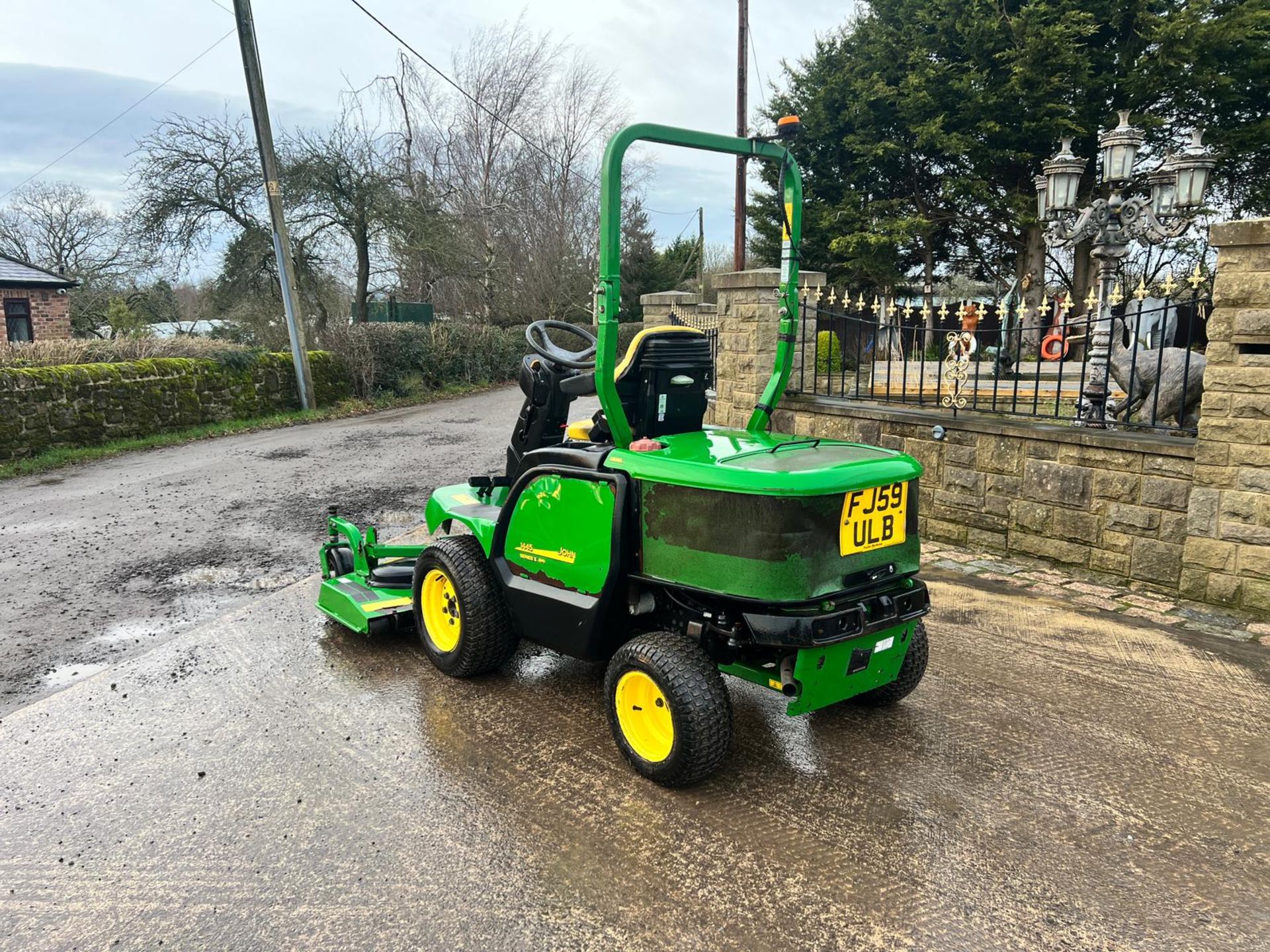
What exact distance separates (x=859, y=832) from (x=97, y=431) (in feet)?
39.0

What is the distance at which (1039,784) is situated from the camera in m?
3.03

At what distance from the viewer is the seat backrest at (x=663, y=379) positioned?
3.46 meters

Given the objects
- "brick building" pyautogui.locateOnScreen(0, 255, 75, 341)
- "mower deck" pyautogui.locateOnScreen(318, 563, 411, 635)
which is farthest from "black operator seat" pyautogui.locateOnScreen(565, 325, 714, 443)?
"brick building" pyautogui.locateOnScreen(0, 255, 75, 341)

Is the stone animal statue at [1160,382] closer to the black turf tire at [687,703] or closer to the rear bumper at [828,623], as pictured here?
the rear bumper at [828,623]

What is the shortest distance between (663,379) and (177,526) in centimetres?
558

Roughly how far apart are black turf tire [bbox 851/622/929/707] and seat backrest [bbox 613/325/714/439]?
1312 millimetres

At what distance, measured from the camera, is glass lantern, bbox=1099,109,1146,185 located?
7062 millimetres

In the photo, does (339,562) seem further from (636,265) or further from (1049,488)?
(636,265)

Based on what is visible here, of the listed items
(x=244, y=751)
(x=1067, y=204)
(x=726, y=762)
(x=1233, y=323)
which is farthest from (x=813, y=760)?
(x=1067, y=204)

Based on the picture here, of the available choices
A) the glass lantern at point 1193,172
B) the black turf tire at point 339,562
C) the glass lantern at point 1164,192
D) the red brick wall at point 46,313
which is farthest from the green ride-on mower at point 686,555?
the red brick wall at point 46,313

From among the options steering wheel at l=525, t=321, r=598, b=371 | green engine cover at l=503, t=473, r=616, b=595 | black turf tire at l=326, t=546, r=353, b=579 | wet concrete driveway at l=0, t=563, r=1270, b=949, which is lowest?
wet concrete driveway at l=0, t=563, r=1270, b=949

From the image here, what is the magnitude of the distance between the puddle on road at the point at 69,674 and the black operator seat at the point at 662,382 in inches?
114

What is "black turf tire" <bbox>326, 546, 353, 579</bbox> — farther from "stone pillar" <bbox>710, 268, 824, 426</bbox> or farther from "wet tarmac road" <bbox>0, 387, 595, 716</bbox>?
"stone pillar" <bbox>710, 268, 824, 426</bbox>

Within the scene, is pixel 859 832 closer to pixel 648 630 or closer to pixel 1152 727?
pixel 648 630
